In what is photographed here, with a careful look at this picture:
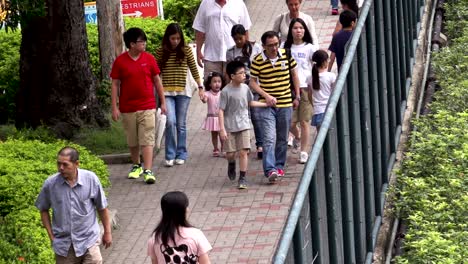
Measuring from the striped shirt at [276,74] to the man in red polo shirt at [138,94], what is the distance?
101 cm

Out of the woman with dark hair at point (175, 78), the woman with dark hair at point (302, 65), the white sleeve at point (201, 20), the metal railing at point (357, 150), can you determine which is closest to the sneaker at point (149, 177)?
the woman with dark hair at point (175, 78)

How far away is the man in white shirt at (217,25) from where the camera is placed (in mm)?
15648

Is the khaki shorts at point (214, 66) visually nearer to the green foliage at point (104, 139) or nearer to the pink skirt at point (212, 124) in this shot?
the pink skirt at point (212, 124)

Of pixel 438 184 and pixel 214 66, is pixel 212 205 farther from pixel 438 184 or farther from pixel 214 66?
pixel 438 184

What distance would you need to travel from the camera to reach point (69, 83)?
1656 cm

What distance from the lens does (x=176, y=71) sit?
14.7 metres

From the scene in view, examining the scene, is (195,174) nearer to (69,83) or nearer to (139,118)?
(139,118)

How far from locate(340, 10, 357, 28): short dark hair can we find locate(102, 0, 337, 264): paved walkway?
1.60 m

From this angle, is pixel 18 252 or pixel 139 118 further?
pixel 139 118

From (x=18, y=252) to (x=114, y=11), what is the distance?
7554 millimetres

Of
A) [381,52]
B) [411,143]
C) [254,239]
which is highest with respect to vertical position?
[381,52]

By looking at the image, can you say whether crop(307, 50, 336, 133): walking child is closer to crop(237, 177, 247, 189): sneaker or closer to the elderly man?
the elderly man

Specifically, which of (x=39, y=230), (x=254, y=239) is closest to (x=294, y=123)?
(x=254, y=239)

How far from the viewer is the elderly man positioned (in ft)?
45.0
